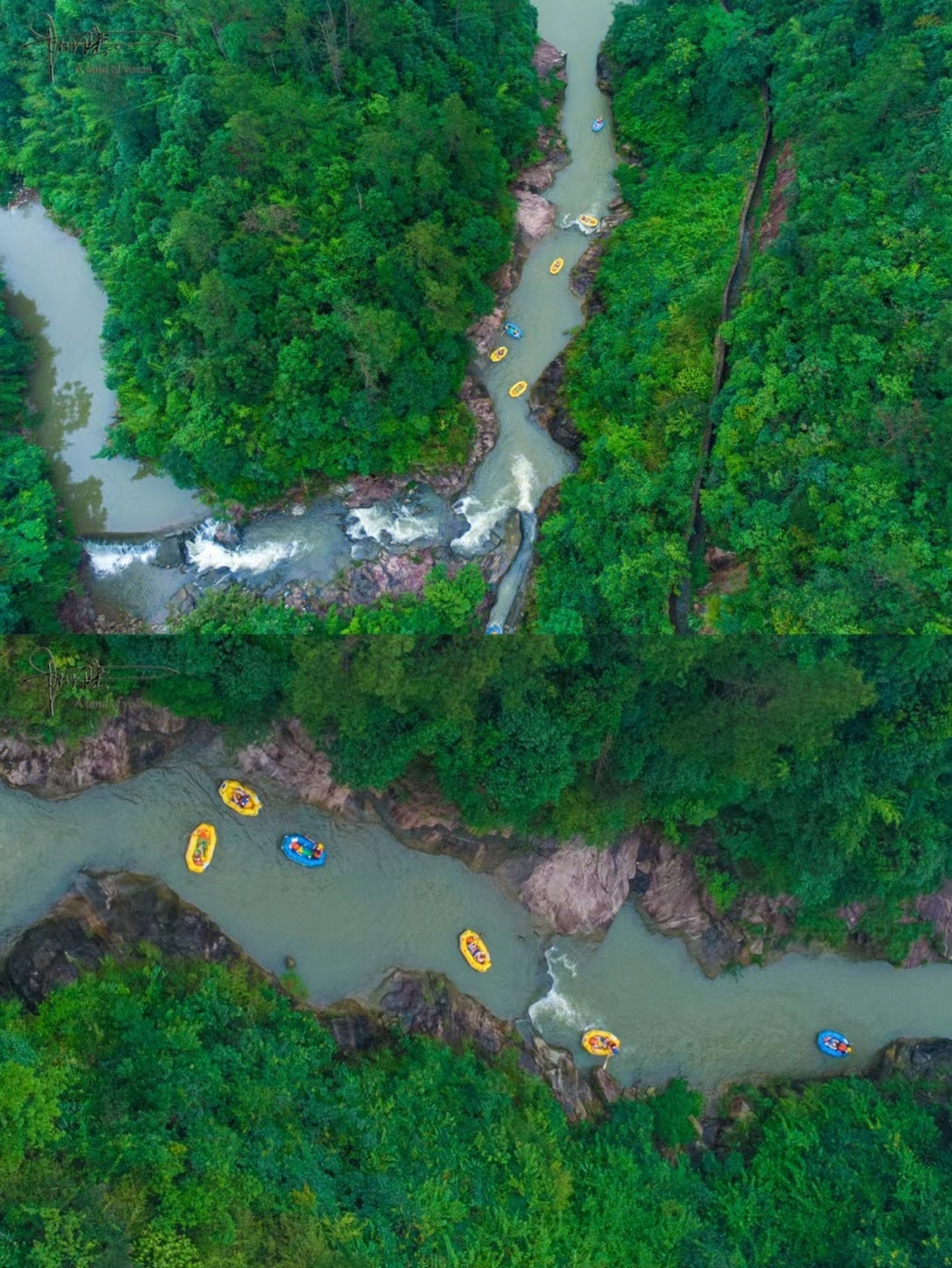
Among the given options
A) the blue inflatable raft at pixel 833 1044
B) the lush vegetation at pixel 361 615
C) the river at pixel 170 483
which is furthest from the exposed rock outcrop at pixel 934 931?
the lush vegetation at pixel 361 615

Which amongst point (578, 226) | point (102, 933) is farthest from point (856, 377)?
point (102, 933)

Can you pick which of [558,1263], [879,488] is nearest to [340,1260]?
[558,1263]

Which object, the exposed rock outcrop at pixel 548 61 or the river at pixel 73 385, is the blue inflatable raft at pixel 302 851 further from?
the exposed rock outcrop at pixel 548 61

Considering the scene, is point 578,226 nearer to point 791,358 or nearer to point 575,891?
point 791,358

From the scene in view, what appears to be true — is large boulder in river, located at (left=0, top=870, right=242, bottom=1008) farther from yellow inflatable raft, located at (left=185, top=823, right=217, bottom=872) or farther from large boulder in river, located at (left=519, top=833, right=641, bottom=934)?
large boulder in river, located at (left=519, top=833, right=641, bottom=934)

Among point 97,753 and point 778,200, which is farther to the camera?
point 778,200

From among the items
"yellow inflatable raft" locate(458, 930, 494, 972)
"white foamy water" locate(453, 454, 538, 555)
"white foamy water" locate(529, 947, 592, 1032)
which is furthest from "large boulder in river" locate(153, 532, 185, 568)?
"white foamy water" locate(529, 947, 592, 1032)
